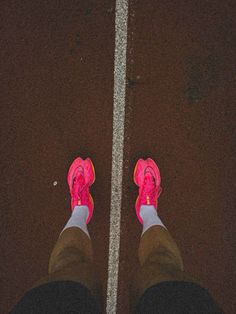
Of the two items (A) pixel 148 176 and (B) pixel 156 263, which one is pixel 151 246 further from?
(A) pixel 148 176

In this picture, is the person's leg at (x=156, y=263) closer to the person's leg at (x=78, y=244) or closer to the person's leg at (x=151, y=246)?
the person's leg at (x=151, y=246)

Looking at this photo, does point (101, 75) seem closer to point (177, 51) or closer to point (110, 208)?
point (177, 51)

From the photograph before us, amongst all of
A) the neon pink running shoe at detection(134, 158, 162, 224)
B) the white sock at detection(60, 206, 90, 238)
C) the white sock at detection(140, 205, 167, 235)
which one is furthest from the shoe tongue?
the white sock at detection(60, 206, 90, 238)

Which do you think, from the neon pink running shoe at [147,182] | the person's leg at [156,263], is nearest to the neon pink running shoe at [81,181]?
the neon pink running shoe at [147,182]

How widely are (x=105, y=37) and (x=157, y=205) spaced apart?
1446mm

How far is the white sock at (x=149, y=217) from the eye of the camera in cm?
247

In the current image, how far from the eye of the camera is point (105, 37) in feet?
8.81

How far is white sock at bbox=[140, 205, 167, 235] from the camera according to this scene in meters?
2.47

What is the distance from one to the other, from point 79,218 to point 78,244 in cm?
30

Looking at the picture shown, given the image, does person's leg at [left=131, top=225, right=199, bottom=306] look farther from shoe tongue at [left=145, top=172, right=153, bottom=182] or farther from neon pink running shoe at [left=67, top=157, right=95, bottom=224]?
neon pink running shoe at [left=67, top=157, right=95, bottom=224]

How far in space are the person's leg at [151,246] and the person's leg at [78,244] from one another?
28cm

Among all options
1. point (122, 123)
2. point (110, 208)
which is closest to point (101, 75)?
point (122, 123)

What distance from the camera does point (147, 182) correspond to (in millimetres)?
2648

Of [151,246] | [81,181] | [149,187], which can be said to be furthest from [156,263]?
[81,181]
